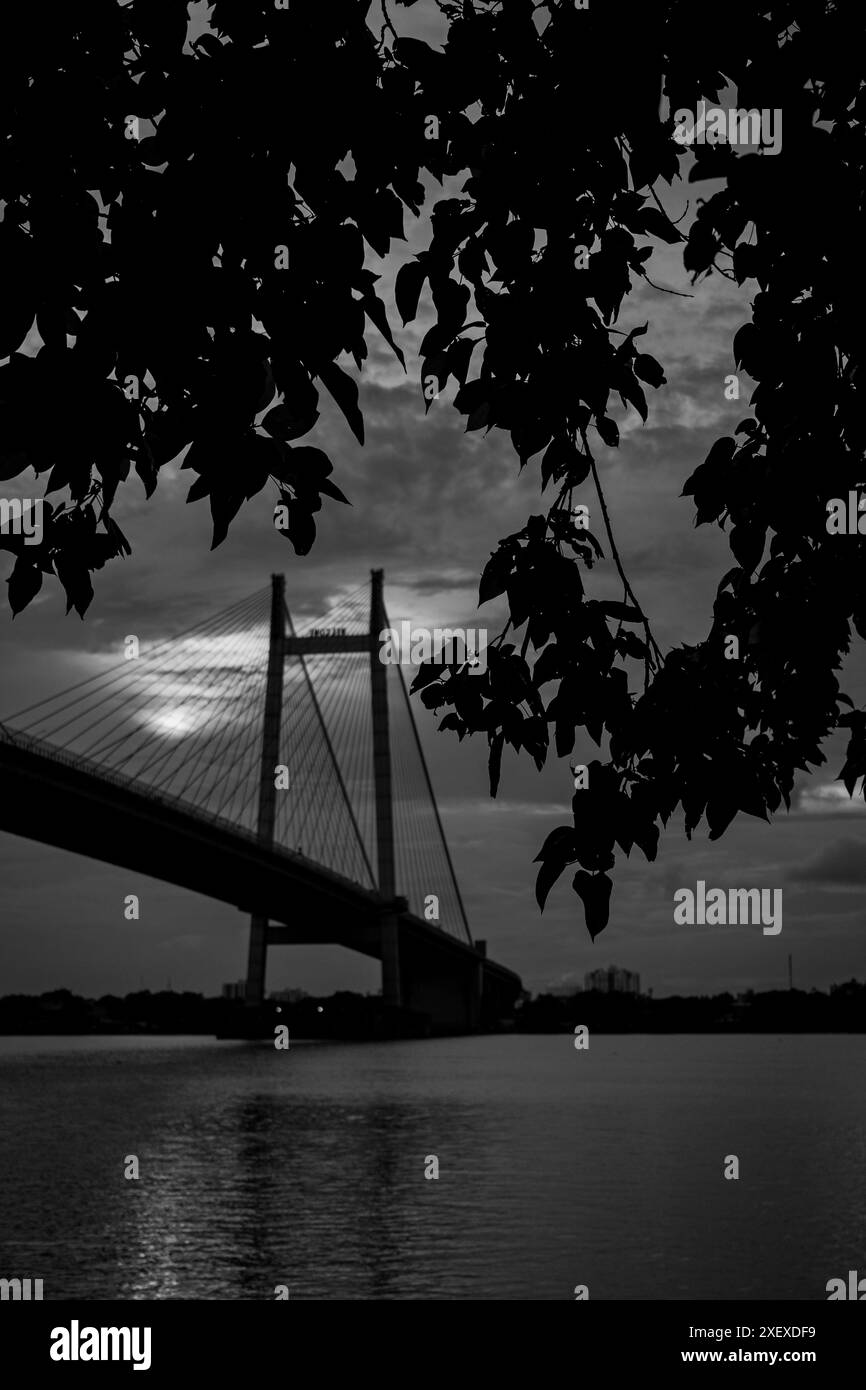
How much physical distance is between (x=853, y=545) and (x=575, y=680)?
2.27ft

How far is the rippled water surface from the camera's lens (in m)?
13.0

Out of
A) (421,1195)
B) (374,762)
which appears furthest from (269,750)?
(421,1195)

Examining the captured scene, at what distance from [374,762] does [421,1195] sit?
5092 cm

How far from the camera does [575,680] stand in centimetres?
317

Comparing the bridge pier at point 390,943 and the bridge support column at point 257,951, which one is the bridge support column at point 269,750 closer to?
the bridge support column at point 257,951

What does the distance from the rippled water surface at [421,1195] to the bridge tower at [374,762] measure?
23.8m

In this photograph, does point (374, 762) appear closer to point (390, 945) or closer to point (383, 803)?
point (383, 803)

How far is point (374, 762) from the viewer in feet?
226

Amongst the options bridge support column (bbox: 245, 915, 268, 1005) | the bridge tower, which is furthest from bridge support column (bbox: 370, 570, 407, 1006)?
bridge support column (bbox: 245, 915, 268, 1005)

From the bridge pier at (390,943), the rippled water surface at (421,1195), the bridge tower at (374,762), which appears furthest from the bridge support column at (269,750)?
the rippled water surface at (421,1195)

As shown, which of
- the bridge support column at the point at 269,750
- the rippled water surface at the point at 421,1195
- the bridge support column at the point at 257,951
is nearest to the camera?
the rippled water surface at the point at 421,1195

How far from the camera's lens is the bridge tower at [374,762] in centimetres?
6419

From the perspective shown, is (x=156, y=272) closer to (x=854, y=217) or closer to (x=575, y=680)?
(x=854, y=217)
